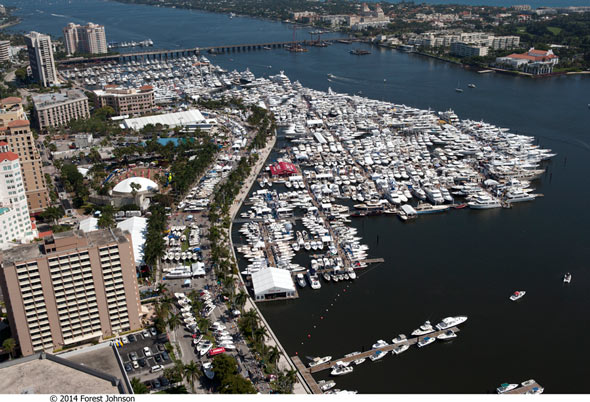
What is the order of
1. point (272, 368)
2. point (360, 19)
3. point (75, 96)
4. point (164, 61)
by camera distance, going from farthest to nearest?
point (360, 19), point (164, 61), point (75, 96), point (272, 368)

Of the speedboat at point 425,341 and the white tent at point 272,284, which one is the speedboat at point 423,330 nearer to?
the speedboat at point 425,341

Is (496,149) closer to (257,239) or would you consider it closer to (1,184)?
(257,239)

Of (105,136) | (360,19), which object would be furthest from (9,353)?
(360,19)

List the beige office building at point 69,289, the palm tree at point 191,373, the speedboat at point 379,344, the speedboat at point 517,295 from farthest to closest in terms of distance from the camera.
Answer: the speedboat at point 517,295 → the speedboat at point 379,344 → the beige office building at point 69,289 → the palm tree at point 191,373

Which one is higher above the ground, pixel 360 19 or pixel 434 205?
pixel 360 19

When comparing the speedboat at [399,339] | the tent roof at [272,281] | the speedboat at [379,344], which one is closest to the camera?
the speedboat at [379,344]

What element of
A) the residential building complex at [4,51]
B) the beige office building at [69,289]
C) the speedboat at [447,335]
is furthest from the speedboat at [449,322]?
the residential building complex at [4,51]
